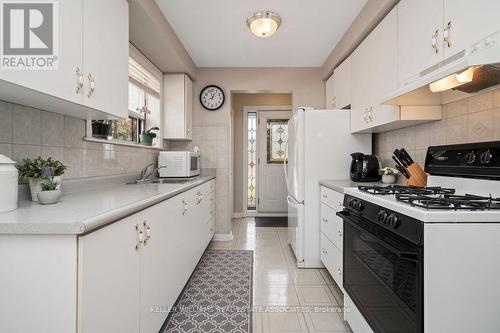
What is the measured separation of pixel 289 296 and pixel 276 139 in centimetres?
345

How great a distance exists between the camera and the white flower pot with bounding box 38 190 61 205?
1189mm

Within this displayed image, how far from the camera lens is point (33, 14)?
3.63 ft

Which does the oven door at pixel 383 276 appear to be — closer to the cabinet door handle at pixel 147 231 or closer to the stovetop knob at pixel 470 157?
the stovetop knob at pixel 470 157

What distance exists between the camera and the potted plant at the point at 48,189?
119cm

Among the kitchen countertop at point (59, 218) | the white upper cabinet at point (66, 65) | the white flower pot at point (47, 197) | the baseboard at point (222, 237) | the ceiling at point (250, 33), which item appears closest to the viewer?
the kitchen countertop at point (59, 218)

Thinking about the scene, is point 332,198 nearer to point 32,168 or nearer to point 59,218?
point 59,218

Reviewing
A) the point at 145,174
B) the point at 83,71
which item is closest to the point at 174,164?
the point at 145,174

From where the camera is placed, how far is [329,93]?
3389 mm

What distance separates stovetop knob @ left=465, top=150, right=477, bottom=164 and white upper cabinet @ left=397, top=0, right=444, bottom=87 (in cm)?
51

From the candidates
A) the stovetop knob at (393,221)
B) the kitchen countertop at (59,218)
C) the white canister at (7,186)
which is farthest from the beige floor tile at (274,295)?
the white canister at (7,186)

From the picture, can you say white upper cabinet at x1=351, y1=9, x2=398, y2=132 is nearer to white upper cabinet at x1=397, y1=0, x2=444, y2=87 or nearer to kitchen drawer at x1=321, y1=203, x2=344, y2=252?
white upper cabinet at x1=397, y1=0, x2=444, y2=87

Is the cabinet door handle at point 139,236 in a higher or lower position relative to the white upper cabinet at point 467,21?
lower

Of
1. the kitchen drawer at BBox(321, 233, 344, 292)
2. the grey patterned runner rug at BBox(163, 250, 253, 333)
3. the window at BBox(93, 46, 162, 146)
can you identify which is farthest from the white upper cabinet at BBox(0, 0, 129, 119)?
the kitchen drawer at BBox(321, 233, 344, 292)

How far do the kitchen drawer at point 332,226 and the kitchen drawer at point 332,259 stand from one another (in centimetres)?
5
